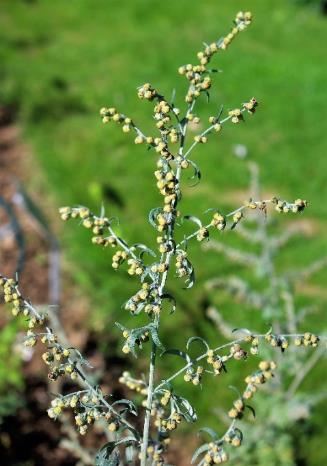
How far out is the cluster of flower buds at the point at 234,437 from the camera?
6.04 ft

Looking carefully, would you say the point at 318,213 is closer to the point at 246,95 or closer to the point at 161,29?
the point at 246,95

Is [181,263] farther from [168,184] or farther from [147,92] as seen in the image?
[147,92]

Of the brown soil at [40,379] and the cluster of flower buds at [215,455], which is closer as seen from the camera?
the cluster of flower buds at [215,455]

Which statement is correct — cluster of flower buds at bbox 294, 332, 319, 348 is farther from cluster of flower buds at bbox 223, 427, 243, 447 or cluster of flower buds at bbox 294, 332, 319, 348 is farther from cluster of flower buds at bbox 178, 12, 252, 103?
cluster of flower buds at bbox 178, 12, 252, 103

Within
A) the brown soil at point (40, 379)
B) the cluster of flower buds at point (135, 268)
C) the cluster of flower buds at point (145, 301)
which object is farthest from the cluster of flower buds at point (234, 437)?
the brown soil at point (40, 379)

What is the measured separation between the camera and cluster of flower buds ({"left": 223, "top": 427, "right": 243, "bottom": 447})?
1842mm

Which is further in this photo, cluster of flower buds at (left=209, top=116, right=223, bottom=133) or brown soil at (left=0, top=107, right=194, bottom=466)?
brown soil at (left=0, top=107, right=194, bottom=466)

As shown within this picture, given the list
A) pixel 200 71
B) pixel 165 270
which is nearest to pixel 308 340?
pixel 165 270

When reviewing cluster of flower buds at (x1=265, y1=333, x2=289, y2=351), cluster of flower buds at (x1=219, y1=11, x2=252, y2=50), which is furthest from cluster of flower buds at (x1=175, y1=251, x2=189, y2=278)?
cluster of flower buds at (x1=219, y1=11, x2=252, y2=50)

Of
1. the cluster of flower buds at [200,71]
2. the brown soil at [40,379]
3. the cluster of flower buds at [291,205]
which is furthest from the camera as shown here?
the brown soil at [40,379]

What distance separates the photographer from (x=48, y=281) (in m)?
6.03

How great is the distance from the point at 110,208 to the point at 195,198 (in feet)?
3.21

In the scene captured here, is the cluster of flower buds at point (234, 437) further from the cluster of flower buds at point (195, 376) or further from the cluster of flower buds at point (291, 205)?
the cluster of flower buds at point (291, 205)

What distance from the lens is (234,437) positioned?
1887 mm
